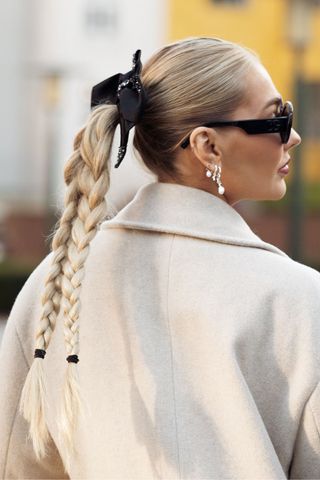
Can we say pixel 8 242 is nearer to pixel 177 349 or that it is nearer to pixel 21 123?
pixel 21 123

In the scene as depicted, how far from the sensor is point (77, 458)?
2291 mm

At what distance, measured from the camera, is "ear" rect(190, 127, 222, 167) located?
7.23 ft

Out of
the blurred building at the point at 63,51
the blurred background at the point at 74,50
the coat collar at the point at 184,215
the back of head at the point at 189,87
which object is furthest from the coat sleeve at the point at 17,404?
the blurred building at the point at 63,51

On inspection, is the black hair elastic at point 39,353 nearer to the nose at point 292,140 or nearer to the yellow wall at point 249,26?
the nose at point 292,140

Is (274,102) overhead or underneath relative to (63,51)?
overhead

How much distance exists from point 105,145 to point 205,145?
6.7 inches

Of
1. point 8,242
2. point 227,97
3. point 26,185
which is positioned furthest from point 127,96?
point 26,185

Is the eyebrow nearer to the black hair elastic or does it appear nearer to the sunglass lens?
the sunglass lens

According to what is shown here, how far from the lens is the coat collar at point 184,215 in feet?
7.25

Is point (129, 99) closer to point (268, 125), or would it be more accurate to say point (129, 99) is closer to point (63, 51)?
point (268, 125)

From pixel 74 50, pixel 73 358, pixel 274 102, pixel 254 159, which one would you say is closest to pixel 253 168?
pixel 254 159

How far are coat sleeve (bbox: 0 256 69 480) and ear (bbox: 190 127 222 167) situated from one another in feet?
1.24

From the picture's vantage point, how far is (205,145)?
2213mm

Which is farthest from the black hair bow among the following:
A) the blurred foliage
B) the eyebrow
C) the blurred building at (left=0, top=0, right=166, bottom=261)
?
the blurred building at (left=0, top=0, right=166, bottom=261)
